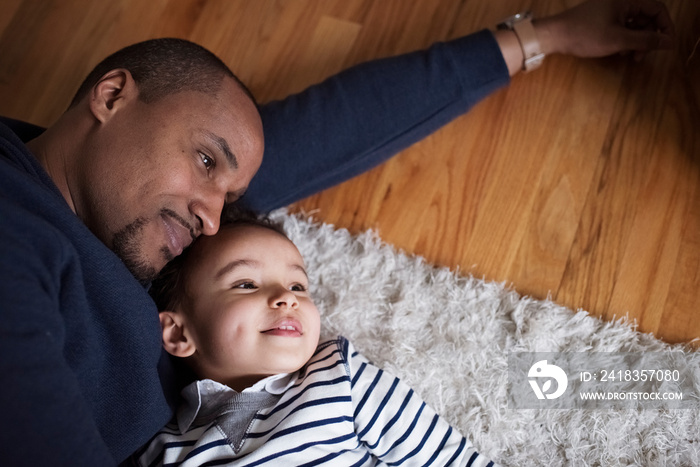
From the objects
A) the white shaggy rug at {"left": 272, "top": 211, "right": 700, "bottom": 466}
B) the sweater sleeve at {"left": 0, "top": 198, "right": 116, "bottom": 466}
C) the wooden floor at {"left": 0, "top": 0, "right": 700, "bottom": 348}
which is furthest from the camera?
the wooden floor at {"left": 0, "top": 0, "right": 700, "bottom": 348}

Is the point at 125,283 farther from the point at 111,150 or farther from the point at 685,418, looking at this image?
the point at 685,418

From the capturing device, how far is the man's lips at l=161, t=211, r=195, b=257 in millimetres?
879

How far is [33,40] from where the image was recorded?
4.74ft

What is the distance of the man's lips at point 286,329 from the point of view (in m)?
0.90

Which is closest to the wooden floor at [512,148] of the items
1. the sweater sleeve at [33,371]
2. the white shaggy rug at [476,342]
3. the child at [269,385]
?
the white shaggy rug at [476,342]

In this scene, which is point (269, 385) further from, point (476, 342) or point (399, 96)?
point (399, 96)

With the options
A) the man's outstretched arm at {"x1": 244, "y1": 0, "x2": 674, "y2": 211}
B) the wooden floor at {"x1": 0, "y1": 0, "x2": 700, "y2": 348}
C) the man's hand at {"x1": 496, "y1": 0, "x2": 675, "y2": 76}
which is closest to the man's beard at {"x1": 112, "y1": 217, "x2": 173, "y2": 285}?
the man's outstretched arm at {"x1": 244, "y1": 0, "x2": 674, "y2": 211}

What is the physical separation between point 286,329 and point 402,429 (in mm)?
245

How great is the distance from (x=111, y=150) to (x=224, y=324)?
12.4 inches

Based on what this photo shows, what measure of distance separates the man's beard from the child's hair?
0.24 ft

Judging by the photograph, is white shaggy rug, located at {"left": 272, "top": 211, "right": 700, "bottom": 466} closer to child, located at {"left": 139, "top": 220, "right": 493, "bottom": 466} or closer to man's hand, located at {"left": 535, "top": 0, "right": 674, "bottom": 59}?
child, located at {"left": 139, "top": 220, "right": 493, "bottom": 466}

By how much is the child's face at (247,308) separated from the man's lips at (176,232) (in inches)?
2.5

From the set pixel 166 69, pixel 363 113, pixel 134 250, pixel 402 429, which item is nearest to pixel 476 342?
pixel 402 429

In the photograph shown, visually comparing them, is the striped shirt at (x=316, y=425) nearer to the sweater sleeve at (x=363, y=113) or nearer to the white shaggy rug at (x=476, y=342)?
the white shaggy rug at (x=476, y=342)
